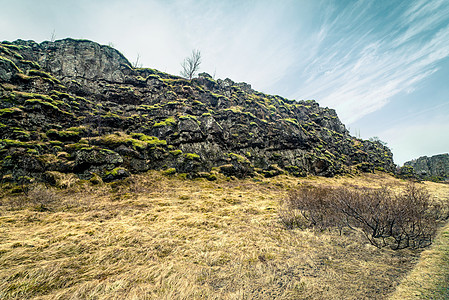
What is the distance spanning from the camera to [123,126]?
20.8 meters

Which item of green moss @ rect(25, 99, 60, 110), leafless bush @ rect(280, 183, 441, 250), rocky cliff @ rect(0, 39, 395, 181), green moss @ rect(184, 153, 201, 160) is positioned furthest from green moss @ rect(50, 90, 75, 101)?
leafless bush @ rect(280, 183, 441, 250)

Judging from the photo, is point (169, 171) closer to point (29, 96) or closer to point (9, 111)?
point (9, 111)

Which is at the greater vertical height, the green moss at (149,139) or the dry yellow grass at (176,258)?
the green moss at (149,139)

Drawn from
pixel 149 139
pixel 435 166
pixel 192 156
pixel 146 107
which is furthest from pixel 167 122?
pixel 435 166

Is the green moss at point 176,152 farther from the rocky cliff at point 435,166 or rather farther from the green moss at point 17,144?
the rocky cliff at point 435,166

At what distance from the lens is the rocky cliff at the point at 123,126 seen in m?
13.6

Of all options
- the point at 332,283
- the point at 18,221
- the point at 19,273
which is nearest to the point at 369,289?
the point at 332,283

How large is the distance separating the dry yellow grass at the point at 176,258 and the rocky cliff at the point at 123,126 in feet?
21.3

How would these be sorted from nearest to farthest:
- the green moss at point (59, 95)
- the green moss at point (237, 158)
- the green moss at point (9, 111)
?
the green moss at point (9, 111) < the green moss at point (59, 95) < the green moss at point (237, 158)

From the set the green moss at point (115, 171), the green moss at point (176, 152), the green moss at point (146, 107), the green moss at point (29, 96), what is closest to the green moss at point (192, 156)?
the green moss at point (176, 152)

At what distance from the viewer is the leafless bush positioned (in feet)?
19.2

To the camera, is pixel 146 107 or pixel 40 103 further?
pixel 146 107

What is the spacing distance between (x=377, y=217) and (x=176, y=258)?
25.0 ft

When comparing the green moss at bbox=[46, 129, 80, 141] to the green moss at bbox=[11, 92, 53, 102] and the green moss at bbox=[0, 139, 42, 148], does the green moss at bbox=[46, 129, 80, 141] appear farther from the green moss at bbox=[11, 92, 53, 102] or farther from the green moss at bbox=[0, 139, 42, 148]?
the green moss at bbox=[11, 92, 53, 102]
